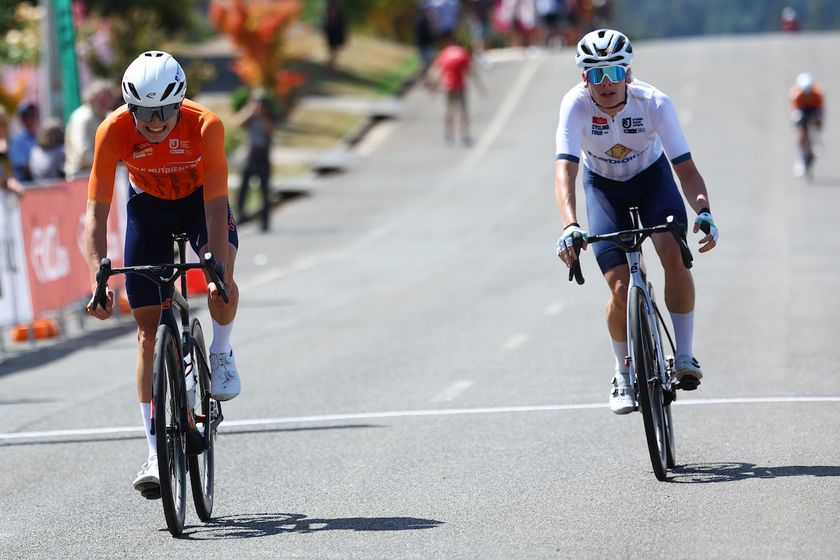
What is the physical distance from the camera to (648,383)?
781 centimetres

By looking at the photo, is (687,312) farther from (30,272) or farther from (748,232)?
(748,232)

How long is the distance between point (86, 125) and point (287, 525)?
10.1m

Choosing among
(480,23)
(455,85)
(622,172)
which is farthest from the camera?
(480,23)

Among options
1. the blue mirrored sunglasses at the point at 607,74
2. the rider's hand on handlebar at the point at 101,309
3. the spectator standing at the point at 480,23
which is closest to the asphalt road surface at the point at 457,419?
the rider's hand on handlebar at the point at 101,309

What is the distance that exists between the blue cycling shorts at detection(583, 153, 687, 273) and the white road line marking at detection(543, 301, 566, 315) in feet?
24.7

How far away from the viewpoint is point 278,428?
1013 cm

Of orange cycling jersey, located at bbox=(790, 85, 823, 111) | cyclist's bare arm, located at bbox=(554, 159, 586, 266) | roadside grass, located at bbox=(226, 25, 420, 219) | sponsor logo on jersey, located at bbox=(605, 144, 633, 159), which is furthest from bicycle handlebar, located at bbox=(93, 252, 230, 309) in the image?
orange cycling jersey, located at bbox=(790, 85, 823, 111)

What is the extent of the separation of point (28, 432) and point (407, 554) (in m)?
4.61

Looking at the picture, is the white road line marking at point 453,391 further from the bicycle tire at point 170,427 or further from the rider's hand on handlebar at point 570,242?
the bicycle tire at point 170,427

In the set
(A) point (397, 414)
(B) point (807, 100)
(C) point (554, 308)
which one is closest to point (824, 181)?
(B) point (807, 100)

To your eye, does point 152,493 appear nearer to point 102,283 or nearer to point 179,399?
point 179,399

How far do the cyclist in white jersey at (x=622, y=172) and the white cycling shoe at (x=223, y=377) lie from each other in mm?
1668

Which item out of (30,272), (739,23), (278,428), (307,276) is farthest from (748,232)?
(739,23)

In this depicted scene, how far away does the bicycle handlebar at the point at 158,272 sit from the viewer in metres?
6.97
